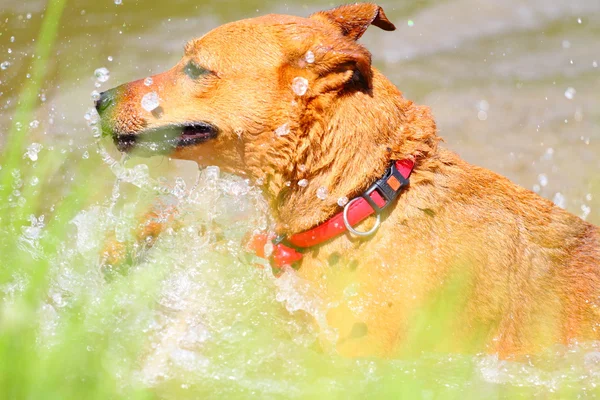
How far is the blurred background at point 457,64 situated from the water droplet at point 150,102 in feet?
9.22

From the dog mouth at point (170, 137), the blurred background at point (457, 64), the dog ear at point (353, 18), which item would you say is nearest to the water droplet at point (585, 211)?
the blurred background at point (457, 64)

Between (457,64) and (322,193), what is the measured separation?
15.2ft

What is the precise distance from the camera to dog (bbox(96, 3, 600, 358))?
3.47 metres

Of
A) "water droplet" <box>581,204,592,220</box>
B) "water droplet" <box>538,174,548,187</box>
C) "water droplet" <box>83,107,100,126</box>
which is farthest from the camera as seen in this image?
"water droplet" <box>538,174,548,187</box>

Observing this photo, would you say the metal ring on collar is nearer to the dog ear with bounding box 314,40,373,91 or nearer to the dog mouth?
the dog ear with bounding box 314,40,373,91

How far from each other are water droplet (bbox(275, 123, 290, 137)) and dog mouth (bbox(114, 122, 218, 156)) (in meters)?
0.35

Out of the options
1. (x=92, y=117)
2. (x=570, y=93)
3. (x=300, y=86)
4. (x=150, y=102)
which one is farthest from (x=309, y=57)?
(x=570, y=93)

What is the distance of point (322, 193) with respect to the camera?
11.7 ft

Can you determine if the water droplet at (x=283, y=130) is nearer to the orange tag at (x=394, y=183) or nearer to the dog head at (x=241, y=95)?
the dog head at (x=241, y=95)

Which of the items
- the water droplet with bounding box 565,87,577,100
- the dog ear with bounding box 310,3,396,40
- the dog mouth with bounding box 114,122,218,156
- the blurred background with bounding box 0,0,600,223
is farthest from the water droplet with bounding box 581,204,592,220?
the dog mouth with bounding box 114,122,218,156

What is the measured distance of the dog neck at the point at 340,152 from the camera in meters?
3.53

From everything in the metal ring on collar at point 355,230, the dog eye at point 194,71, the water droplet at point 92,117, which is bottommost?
the metal ring on collar at point 355,230

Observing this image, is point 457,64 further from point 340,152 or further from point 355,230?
point 355,230

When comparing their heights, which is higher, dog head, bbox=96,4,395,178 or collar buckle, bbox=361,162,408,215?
dog head, bbox=96,4,395,178
